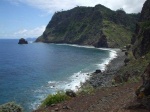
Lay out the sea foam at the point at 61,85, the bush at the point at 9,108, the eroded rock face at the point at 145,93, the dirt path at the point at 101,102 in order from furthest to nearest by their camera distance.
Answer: the sea foam at the point at 61,85, the bush at the point at 9,108, the dirt path at the point at 101,102, the eroded rock face at the point at 145,93

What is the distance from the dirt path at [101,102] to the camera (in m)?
15.1

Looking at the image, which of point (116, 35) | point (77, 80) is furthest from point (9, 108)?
point (116, 35)

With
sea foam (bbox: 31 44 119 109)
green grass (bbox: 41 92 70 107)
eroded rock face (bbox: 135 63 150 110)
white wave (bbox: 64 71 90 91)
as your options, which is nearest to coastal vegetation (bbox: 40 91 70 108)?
green grass (bbox: 41 92 70 107)

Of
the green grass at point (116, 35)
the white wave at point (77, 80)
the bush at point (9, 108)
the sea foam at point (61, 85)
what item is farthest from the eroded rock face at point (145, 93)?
the green grass at point (116, 35)

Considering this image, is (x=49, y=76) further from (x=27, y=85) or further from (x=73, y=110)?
(x=73, y=110)

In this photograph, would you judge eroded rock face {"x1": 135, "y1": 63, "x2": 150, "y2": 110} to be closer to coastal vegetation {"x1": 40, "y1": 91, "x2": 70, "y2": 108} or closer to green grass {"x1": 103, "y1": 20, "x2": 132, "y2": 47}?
coastal vegetation {"x1": 40, "y1": 91, "x2": 70, "y2": 108}

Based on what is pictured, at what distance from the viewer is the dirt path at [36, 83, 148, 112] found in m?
15.1

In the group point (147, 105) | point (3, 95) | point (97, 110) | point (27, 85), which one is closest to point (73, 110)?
point (97, 110)

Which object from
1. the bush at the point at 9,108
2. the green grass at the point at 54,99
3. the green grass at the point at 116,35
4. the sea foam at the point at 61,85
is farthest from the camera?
the green grass at the point at 116,35

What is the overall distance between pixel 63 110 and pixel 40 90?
36.7 m

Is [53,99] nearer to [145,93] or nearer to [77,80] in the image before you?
[145,93]

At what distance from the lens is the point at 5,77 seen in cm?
7000

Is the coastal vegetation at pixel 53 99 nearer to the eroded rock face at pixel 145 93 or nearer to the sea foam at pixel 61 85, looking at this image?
the eroded rock face at pixel 145 93

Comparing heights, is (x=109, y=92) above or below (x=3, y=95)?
→ above
